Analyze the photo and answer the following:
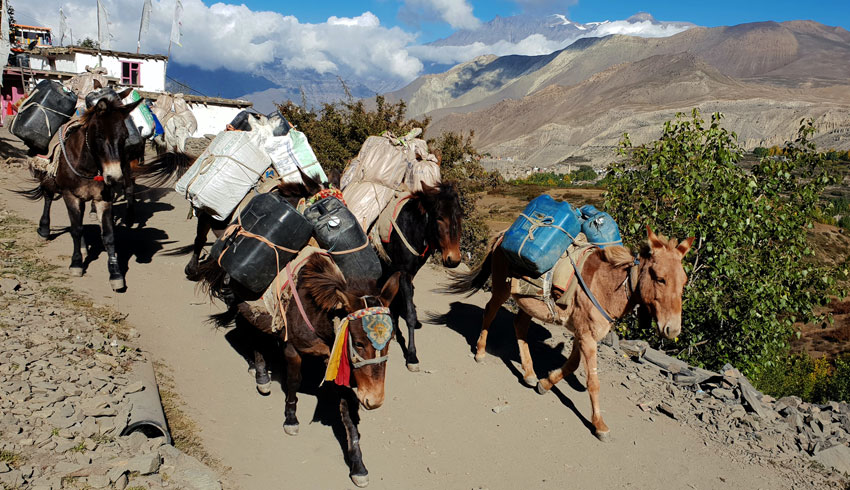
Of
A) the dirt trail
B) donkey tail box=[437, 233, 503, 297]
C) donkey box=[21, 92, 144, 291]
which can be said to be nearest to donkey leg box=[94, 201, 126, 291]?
donkey box=[21, 92, 144, 291]

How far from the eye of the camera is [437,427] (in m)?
6.07

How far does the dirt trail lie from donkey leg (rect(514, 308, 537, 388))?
0.15 meters

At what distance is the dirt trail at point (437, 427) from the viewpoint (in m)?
5.21

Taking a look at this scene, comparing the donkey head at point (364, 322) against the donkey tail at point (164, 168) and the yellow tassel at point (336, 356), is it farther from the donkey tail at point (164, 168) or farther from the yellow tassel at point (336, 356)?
the donkey tail at point (164, 168)

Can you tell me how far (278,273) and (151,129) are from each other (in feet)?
20.8

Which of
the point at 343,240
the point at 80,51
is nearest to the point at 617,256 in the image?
the point at 343,240

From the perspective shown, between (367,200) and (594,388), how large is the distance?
3946mm

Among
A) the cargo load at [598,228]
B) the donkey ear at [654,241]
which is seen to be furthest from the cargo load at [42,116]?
the donkey ear at [654,241]

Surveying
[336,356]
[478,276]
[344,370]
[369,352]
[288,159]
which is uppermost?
[288,159]

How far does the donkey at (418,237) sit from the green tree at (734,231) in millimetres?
4237

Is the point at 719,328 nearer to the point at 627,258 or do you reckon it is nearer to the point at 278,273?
the point at 627,258

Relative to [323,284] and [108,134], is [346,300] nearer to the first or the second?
[323,284]

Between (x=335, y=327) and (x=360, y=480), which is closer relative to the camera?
(x=360, y=480)

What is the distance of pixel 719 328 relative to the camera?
34.0 feet
